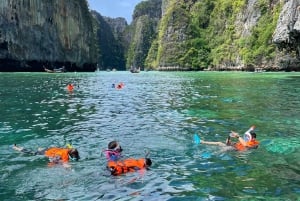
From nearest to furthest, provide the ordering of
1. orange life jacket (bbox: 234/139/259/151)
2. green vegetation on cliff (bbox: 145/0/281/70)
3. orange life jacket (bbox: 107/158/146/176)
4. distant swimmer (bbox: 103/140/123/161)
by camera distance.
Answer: orange life jacket (bbox: 107/158/146/176) → distant swimmer (bbox: 103/140/123/161) → orange life jacket (bbox: 234/139/259/151) → green vegetation on cliff (bbox: 145/0/281/70)

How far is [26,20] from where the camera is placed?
281ft

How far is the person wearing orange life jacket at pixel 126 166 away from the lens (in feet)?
34.2

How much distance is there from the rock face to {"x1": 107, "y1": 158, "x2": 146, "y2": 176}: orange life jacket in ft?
244

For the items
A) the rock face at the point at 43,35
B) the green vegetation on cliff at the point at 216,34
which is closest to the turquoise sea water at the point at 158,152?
the rock face at the point at 43,35

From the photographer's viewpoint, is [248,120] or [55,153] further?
[248,120]

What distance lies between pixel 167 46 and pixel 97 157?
160m

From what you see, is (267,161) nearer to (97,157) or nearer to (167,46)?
(97,157)

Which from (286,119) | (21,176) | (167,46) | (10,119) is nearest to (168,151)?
(21,176)

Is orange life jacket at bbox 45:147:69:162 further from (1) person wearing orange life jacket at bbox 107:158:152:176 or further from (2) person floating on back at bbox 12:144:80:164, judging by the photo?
(1) person wearing orange life jacket at bbox 107:158:152:176

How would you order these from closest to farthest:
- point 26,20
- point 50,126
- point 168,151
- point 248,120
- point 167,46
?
point 168,151, point 50,126, point 248,120, point 26,20, point 167,46

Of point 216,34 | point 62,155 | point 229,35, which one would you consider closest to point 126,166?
point 62,155

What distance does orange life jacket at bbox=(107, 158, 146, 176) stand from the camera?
1041 centimetres

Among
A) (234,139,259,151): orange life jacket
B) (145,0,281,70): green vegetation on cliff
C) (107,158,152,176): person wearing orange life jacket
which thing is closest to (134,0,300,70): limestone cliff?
(145,0,281,70): green vegetation on cliff

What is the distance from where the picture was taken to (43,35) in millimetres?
90750
